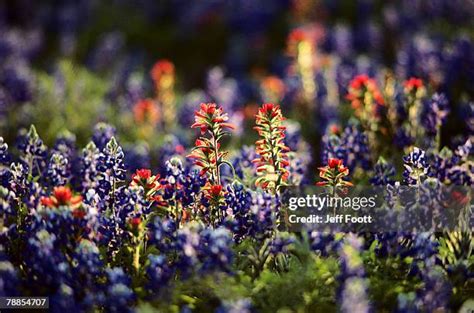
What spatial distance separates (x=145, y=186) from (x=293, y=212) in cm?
82

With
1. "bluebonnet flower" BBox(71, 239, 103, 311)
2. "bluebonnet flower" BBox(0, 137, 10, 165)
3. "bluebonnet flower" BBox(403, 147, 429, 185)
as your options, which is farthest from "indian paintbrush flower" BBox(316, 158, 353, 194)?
"bluebonnet flower" BBox(0, 137, 10, 165)

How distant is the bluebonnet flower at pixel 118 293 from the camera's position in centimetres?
313

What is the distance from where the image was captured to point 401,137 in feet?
16.0

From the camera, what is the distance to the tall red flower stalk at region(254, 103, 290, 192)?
360cm

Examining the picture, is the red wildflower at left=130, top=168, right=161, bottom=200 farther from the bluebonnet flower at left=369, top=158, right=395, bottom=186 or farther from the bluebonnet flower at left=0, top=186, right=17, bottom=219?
the bluebonnet flower at left=369, top=158, right=395, bottom=186

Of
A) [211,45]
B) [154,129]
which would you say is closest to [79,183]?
[154,129]

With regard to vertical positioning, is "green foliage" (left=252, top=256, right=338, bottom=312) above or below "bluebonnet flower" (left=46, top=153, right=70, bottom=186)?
below

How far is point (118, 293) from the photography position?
10.3 ft

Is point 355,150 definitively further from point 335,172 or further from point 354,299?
point 354,299

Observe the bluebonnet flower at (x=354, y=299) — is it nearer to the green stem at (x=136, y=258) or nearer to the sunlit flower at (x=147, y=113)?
the green stem at (x=136, y=258)

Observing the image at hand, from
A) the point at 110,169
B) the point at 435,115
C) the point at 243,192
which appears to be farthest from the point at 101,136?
the point at 435,115

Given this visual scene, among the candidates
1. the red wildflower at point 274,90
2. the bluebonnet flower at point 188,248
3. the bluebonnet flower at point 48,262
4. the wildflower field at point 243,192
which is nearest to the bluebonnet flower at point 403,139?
the wildflower field at point 243,192

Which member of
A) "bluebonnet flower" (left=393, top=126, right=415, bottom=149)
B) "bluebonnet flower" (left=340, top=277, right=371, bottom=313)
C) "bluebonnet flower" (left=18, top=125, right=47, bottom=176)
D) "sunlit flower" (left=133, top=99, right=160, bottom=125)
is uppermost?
"sunlit flower" (left=133, top=99, right=160, bottom=125)

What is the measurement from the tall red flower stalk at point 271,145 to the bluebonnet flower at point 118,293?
938mm
